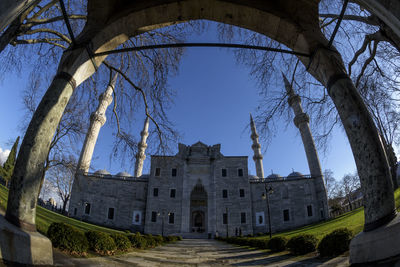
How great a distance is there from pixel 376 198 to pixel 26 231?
4670mm

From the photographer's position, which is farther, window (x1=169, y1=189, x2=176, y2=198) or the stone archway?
window (x1=169, y1=189, x2=176, y2=198)

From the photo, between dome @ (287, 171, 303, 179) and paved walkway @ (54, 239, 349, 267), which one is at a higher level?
dome @ (287, 171, 303, 179)

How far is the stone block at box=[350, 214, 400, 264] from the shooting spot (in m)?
2.37

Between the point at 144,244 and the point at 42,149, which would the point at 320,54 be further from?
the point at 144,244

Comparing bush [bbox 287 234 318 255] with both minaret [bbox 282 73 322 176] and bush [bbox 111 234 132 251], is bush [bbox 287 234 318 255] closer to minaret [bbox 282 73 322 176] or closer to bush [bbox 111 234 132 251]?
bush [bbox 111 234 132 251]

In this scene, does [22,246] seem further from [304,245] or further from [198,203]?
[198,203]

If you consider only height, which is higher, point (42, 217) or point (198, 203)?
point (198, 203)

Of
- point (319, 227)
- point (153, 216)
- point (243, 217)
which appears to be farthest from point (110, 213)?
point (319, 227)

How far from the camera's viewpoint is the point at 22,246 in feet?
8.39

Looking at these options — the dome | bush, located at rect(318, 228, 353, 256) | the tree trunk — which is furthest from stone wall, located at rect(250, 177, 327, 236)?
the tree trunk

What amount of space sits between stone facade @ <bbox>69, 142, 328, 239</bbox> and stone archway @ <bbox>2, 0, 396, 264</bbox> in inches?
1052

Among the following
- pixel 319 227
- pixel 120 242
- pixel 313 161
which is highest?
pixel 313 161

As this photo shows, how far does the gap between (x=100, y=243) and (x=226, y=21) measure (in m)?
6.37

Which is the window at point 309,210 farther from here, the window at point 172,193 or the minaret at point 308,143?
the window at point 172,193
